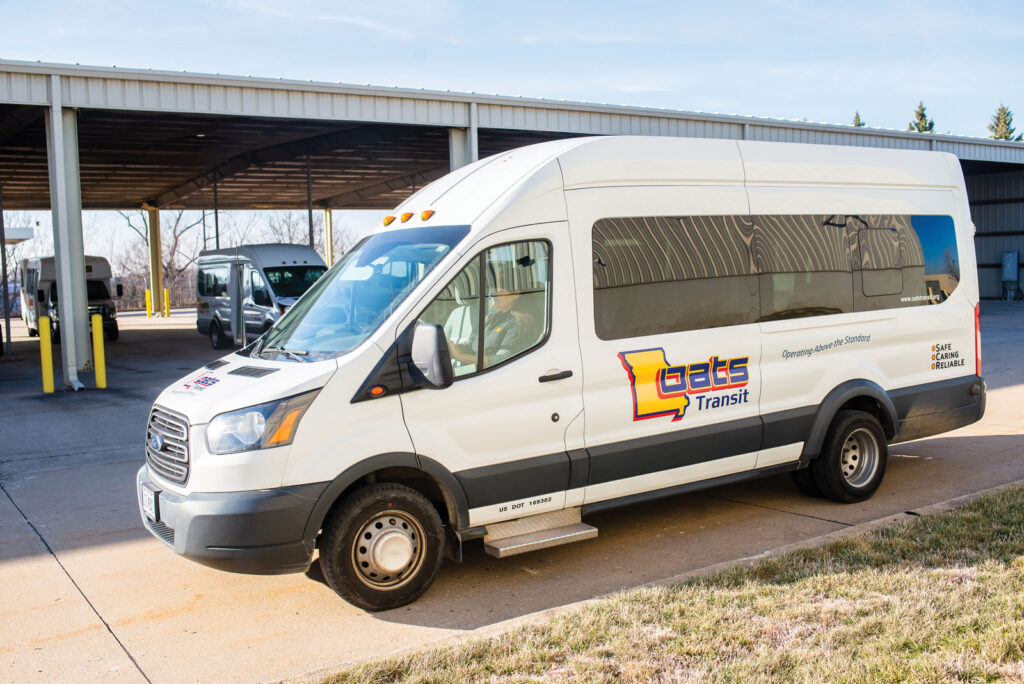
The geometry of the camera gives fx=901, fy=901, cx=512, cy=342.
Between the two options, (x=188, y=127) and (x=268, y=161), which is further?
(x=268, y=161)

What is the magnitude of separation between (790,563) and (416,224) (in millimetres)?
2926

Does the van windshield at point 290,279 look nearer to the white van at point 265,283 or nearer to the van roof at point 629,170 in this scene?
the white van at point 265,283

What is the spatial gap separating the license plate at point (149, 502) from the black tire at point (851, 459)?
14.5ft

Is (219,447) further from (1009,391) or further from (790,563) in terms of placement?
(1009,391)

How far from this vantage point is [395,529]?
478cm

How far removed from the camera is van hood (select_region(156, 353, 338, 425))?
453 centimetres

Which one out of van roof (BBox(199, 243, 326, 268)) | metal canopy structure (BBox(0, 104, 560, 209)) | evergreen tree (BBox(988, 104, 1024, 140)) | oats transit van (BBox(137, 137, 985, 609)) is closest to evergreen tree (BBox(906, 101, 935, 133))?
evergreen tree (BBox(988, 104, 1024, 140))

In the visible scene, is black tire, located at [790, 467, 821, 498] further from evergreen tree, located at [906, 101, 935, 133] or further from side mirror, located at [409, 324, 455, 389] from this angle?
evergreen tree, located at [906, 101, 935, 133]

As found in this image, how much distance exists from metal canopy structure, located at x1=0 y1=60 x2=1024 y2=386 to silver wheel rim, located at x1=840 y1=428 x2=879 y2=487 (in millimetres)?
10781

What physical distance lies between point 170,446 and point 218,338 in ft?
59.6

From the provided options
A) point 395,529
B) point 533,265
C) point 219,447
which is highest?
point 533,265

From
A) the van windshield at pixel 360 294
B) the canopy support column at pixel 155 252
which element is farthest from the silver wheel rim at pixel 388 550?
the canopy support column at pixel 155 252

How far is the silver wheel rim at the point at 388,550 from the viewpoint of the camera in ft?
15.5

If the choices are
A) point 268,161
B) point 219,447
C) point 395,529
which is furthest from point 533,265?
point 268,161
